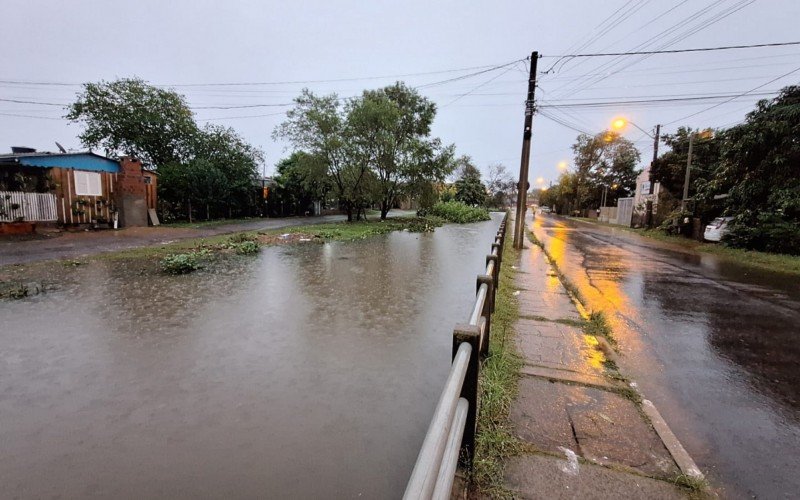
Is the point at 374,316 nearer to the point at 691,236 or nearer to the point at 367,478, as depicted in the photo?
the point at 367,478

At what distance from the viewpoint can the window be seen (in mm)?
15413

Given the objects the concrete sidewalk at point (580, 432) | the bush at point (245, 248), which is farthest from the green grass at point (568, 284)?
the bush at point (245, 248)

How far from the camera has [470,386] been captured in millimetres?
2139

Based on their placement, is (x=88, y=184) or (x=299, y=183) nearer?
(x=88, y=184)

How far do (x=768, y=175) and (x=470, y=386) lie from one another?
56.1ft

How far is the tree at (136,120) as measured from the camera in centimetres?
2378

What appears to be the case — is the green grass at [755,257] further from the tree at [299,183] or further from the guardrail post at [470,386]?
the tree at [299,183]

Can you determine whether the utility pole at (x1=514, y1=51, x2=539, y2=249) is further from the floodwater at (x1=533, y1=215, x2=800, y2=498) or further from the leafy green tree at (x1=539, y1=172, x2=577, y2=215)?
the leafy green tree at (x1=539, y1=172, x2=577, y2=215)

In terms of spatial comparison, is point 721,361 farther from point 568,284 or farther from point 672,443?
point 568,284

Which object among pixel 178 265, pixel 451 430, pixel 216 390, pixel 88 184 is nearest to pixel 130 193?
pixel 88 184

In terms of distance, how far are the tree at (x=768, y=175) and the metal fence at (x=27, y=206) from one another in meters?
26.6

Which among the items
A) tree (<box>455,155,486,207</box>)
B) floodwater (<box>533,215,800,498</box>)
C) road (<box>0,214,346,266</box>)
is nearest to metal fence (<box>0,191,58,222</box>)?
road (<box>0,214,346,266</box>)

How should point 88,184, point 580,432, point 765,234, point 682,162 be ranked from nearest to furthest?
point 580,432, point 765,234, point 88,184, point 682,162

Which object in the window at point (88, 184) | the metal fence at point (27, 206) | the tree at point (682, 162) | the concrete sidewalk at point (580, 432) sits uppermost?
the tree at point (682, 162)
